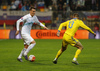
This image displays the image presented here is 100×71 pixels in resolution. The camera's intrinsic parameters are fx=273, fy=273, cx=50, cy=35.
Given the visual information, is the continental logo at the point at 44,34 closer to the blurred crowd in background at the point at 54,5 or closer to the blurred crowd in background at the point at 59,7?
the blurred crowd in background at the point at 59,7

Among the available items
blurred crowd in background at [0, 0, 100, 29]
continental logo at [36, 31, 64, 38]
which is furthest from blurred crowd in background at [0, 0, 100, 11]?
continental logo at [36, 31, 64, 38]

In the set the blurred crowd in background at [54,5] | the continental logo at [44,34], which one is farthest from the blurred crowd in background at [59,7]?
the continental logo at [44,34]

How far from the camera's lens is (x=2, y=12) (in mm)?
29516

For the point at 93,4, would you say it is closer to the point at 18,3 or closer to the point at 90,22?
the point at 90,22

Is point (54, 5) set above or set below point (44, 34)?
above

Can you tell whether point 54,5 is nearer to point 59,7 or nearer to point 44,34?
point 59,7

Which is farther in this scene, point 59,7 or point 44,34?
point 59,7

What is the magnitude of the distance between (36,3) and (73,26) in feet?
67.1

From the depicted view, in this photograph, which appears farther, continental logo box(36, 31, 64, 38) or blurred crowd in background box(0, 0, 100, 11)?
blurred crowd in background box(0, 0, 100, 11)

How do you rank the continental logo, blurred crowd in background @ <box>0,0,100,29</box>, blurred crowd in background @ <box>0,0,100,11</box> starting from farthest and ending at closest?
blurred crowd in background @ <box>0,0,100,11</box>
blurred crowd in background @ <box>0,0,100,29</box>
the continental logo

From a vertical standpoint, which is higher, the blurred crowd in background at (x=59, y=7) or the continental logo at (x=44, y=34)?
the blurred crowd in background at (x=59, y=7)

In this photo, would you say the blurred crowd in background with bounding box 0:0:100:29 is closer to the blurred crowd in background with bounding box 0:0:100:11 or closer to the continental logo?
the blurred crowd in background with bounding box 0:0:100:11

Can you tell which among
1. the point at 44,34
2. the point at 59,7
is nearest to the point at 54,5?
the point at 59,7

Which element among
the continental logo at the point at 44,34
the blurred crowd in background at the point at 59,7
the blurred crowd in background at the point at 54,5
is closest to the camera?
the continental logo at the point at 44,34
